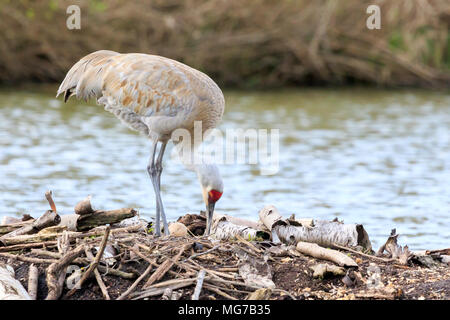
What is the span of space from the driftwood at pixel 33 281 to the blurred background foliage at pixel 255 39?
14.3 metres

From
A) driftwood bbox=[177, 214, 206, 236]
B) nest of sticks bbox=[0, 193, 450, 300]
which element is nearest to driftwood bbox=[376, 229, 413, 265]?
nest of sticks bbox=[0, 193, 450, 300]

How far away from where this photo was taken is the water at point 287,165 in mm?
8953

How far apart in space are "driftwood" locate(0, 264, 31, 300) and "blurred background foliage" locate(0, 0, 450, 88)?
1442 centimetres

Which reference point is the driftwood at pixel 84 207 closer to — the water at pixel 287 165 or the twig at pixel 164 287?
the twig at pixel 164 287

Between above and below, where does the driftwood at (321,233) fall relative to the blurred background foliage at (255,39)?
below

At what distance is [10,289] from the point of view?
16.3 ft

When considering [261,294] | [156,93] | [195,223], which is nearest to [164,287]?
[261,294]

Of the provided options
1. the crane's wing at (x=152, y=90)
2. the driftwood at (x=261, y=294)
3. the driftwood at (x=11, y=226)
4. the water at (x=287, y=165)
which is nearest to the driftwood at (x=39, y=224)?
the driftwood at (x=11, y=226)

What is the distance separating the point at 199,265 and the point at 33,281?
115 cm

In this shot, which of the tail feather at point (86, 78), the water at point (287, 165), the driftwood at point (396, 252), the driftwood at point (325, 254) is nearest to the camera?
the driftwood at point (325, 254)

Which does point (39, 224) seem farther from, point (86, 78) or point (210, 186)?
point (86, 78)

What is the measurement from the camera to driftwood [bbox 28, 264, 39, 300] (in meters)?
5.06

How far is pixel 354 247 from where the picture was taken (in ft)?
19.9

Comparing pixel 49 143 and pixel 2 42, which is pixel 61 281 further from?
pixel 2 42
